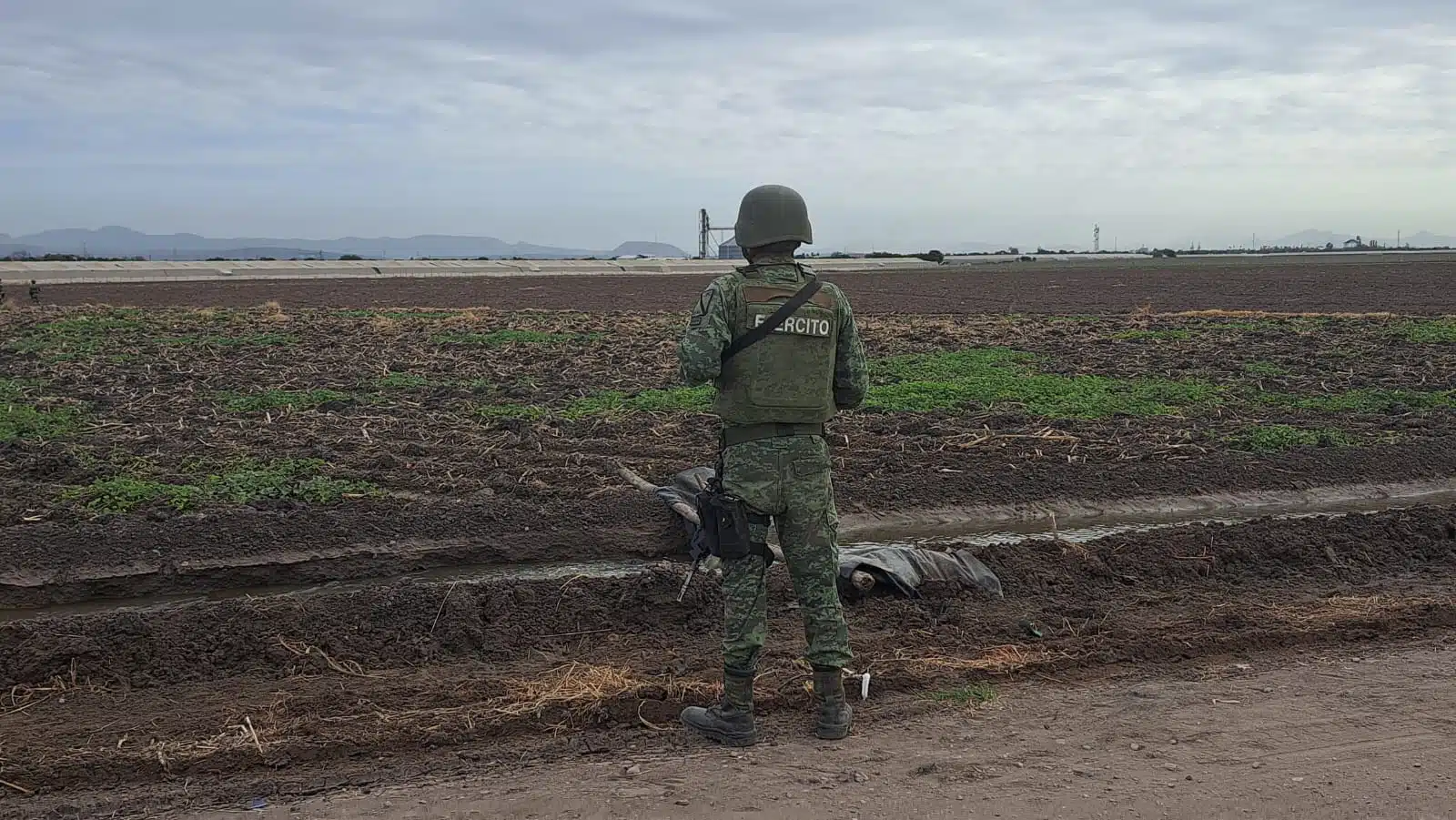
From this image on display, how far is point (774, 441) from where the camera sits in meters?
4.59

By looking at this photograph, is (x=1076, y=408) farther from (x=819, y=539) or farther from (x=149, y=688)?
(x=149, y=688)

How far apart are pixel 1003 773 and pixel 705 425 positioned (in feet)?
23.9

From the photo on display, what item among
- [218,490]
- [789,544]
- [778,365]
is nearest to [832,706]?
[789,544]

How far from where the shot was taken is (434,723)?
4770 millimetres

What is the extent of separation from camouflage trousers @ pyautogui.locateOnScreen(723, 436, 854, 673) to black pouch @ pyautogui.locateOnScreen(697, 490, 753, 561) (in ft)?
0.19

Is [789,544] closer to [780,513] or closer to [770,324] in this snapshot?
[780,513]

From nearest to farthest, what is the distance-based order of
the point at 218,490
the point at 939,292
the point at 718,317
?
the point at 718,317, the point at 218,490, the point at 939,292

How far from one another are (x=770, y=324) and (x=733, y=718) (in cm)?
159

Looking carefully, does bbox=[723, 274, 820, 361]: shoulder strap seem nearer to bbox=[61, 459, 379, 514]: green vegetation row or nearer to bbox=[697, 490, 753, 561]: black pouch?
bbox=[697, 490, 753, 561]: black pouch

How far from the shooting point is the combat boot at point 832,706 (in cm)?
459

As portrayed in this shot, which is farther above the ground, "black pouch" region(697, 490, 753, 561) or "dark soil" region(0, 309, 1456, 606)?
"black pouch" region(697, 490, 753, 561)

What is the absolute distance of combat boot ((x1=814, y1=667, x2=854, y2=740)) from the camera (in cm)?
459

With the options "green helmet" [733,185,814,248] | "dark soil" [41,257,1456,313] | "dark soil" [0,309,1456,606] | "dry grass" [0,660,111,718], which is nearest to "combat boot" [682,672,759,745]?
"green helmet" [733,185,814,248]

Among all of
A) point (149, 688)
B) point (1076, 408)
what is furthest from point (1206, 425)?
point (149, 688)
